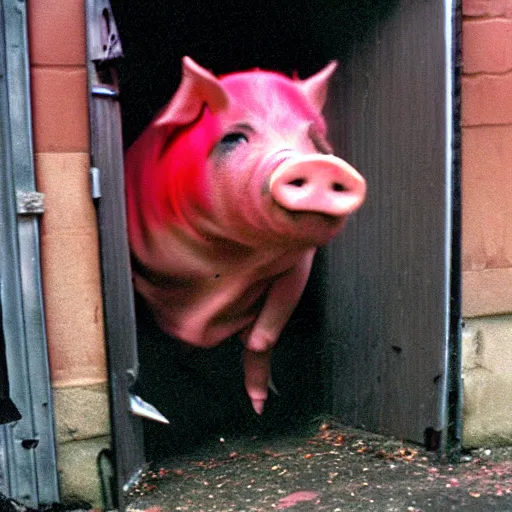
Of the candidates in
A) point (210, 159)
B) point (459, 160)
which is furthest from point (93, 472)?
point (459, 160)

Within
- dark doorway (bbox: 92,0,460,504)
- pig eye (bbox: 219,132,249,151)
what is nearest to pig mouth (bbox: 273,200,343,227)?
pig eye (bbox: 219,132,249,151)

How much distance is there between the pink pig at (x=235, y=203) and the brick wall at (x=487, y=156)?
720 mm

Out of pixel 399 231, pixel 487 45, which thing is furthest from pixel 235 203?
pixel 487 45

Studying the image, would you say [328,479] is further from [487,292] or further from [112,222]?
[112,222]

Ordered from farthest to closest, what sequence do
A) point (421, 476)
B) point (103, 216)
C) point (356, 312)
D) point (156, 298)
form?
1. point (356, 312)
2. point (156, 298)
3. point (421, 476)
4. point (103, 216)

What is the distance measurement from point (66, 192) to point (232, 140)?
2.22ft

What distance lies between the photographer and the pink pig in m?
2.86

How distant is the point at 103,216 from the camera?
121 inches

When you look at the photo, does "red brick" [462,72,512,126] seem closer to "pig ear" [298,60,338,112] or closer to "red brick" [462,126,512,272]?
"red brick" [462,126,512,272]

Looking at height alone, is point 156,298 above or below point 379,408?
above

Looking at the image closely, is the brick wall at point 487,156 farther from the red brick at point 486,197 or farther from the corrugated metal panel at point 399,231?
the corrugated metal panel at point 399,231

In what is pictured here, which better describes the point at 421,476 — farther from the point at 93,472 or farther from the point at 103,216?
the point at 103,216

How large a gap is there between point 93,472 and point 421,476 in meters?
1.45

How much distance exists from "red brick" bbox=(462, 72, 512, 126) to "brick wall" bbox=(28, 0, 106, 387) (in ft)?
5.72
